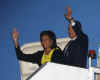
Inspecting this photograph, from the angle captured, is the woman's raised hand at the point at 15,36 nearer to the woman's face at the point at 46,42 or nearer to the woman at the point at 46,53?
the woman at the point at 46,53

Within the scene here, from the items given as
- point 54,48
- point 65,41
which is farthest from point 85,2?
point 54,48

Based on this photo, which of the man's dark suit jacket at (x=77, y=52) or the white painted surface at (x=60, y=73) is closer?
the white painted surface at (x=60, y=73)

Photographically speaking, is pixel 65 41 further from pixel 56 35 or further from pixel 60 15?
pixel 60 15

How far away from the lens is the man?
164 cm

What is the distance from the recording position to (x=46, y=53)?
178 centimetres

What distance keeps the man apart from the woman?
0.09m

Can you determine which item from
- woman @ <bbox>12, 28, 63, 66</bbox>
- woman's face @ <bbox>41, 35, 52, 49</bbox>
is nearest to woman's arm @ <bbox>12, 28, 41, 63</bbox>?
woman @ <bbox>12, 28, 63, 66</bbox>

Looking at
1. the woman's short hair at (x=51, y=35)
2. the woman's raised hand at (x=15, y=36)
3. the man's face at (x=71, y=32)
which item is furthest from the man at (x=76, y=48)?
the woman's raised hand at (x=15, y=36)

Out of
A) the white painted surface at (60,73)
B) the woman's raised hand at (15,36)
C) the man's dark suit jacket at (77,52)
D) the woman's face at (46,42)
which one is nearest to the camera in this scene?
the white painted surface at (60,73)

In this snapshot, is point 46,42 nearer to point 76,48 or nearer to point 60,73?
point 76,48

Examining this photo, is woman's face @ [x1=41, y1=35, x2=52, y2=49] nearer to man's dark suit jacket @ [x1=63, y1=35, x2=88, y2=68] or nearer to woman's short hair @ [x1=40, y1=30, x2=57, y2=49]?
woman's short hair @ [x1=40, y1=30, x2=57, y2=49]

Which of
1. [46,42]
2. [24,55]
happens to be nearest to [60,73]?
[46,42]

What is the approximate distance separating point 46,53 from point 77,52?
312 mm

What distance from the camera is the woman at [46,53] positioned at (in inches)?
68.1
